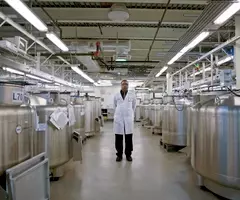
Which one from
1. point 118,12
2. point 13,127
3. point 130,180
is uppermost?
point 118,12

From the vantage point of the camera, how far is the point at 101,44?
505cm

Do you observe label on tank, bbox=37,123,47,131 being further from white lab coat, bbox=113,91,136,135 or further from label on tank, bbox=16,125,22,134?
white lab coat, bbox=113,91,136,135

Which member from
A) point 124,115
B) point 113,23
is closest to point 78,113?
point 124,115

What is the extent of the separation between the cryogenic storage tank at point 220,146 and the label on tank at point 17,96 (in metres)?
1.92

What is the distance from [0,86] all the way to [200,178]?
2.34 metres

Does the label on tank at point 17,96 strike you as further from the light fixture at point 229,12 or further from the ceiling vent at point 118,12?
the light fixture at point 229,12

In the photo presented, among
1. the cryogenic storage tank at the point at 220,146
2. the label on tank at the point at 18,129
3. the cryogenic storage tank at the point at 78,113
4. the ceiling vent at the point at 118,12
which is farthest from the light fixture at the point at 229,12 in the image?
the cryogenic storage tank at the point at 78,113

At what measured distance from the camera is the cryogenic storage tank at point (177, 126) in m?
4.58

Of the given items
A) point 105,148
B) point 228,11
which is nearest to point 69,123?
point 105,148

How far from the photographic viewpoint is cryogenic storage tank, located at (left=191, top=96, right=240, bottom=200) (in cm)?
221

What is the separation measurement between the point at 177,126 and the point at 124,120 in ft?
3.86

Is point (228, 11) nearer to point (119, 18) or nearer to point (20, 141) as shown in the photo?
point (119, 18)

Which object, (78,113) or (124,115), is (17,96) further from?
(78,113)

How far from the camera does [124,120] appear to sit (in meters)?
4.20
